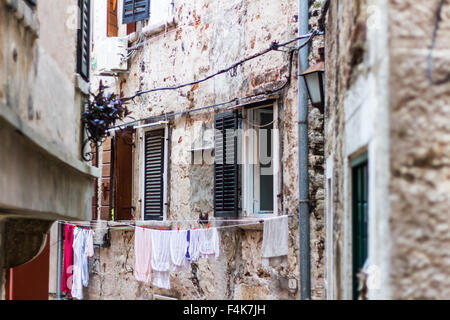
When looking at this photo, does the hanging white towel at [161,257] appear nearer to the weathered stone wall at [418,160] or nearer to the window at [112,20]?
the window at [112,20]

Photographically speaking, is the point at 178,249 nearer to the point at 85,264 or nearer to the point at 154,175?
the point at 154,175

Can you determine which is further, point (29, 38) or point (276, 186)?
point (276, 186)

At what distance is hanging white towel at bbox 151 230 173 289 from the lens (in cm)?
1002

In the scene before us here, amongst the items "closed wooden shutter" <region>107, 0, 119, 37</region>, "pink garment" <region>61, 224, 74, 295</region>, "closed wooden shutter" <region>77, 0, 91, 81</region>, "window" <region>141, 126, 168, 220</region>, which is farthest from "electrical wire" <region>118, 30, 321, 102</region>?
"pink garment" <region>61, 224, 74, 295</region>

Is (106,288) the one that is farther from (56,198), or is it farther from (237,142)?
(56,198)

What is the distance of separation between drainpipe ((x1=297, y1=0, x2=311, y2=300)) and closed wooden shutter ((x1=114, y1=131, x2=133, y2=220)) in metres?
5.03

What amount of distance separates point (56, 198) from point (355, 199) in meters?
3.16

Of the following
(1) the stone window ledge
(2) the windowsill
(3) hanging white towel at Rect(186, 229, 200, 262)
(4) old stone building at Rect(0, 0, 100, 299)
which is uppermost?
(1) the stone window ledge

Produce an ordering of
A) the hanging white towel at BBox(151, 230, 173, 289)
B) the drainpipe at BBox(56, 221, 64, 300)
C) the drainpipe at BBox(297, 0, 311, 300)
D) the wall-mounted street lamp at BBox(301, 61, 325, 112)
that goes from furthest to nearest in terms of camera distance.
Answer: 1. the drainpipe at BBox(56, 221, 64, 300)
2. the hanging white towel at BBox(151, 230, 173, 289)
3. the drainpipe at BBox(297, 0, 311, 300)
4. the wall-mounted street lamp at BBox(301, 61, 325, 112)

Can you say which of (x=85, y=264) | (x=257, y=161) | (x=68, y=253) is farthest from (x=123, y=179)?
(x=257, y=161)

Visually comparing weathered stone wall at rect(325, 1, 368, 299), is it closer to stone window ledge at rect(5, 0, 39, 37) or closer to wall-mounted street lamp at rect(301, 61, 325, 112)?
wall-mounted street lamp at rect(301, 61, 325, 112)

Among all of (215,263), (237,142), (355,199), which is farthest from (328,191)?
(215,263)
